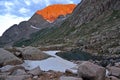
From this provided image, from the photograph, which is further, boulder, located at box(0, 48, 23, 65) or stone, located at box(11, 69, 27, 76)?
boulder, located at box(0, 48, 23, 65)

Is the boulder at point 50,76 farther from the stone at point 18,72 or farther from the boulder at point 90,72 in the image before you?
the boulder at point 90,72

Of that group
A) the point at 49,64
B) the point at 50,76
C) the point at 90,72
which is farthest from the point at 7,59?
the point at 90,72

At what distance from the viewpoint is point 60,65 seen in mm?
29875

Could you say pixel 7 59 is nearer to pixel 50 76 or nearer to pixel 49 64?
pixel 49 64

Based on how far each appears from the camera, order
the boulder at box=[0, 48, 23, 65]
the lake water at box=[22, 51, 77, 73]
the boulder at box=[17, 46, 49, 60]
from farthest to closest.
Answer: the boulder at box=[17, 46, 49, 60], the lake water at box=[22, 51, 77, 73], the boulder at box=[0, 48, 23, 65]

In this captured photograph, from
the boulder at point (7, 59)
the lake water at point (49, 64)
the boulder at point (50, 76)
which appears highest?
the boulder at point (7, 59)

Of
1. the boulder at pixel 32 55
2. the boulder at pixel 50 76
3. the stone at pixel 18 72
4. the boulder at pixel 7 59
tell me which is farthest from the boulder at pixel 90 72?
the boulder at pixel 32 55

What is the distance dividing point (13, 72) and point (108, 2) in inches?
7034

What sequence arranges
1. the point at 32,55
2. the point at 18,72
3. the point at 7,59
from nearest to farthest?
the point at 18,72 < the point at 7,59 < the point at 32,55

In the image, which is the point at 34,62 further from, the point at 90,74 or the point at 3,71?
the point at 90,74

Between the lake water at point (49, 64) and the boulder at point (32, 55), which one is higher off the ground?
the boulder at point (32, 55)

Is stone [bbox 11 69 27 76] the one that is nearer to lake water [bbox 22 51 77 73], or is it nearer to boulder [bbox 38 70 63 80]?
boulder [bbox 38 70 63 80]

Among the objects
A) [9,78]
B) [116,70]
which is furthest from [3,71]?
[116,70]

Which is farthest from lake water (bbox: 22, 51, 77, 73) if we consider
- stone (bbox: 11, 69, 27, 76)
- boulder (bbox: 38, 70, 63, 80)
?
boulder (bbox: 38, 70, 63, 80)
